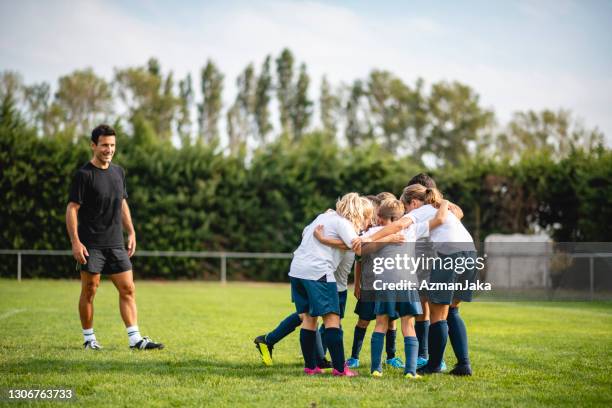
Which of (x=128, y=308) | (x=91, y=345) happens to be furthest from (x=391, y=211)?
(x=91, y=345)

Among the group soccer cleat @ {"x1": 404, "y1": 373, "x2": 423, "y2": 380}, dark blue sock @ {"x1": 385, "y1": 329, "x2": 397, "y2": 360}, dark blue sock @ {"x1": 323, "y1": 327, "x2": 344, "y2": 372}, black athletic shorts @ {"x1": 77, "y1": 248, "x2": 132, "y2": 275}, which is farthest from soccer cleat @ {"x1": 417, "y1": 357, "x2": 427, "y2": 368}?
black athletic shorts @ {"x1": 77, "y1": 248, "x2": 132, "y2": 275}

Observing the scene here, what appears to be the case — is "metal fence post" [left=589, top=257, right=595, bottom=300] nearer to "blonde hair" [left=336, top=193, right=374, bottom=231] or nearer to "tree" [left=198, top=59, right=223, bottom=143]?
"blonde hair" [left=336, top=193, right=374, bottom=231]

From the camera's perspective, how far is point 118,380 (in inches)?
224

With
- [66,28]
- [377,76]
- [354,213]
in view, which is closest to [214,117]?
[377,76]

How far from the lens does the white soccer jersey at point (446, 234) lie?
6.43m

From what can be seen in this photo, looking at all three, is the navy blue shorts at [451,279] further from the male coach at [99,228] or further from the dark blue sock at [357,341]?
the male coach at [99,228]

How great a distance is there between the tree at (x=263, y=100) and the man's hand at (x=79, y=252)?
47.9 m

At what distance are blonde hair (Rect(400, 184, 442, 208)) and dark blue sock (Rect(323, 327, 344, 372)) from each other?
160 cm

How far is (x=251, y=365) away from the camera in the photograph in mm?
6727

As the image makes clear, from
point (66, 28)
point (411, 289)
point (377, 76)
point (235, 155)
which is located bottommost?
point (411, 289)

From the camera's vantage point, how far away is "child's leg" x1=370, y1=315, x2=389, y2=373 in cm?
618

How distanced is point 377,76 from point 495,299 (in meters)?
39.2

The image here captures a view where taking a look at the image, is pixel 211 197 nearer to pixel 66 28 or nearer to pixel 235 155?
pixel 235 155

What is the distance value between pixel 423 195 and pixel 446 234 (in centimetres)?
51
